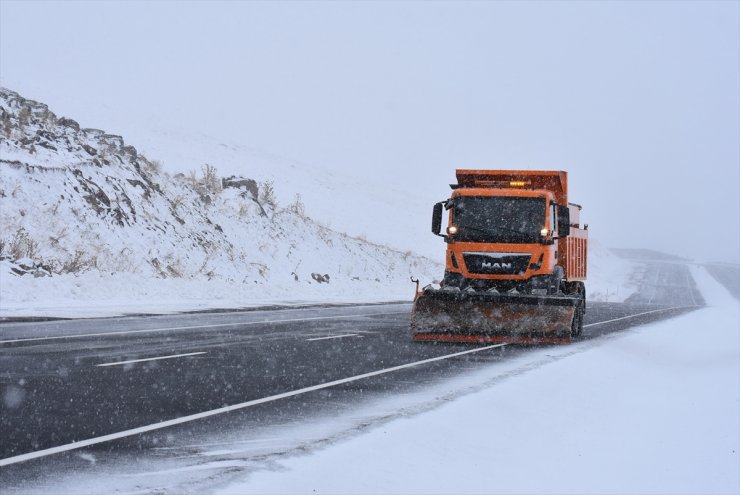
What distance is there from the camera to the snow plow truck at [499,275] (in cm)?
1695

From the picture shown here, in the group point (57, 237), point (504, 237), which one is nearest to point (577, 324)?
point (504, 237)

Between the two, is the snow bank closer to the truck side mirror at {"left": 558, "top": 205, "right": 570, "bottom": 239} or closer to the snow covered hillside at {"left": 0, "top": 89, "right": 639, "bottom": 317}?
the truck side mirror at {"left": 558, "top": 205, "right": 570, "bottom": 239}

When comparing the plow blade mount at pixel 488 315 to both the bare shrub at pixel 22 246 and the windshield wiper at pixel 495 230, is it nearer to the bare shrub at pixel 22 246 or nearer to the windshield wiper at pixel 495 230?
the windshield wiper at pixel 495 230

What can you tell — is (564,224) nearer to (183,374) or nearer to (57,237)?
(183,374)

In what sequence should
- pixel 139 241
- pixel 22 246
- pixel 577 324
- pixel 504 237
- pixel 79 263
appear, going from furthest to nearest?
pixel 139 241, pixel 79 263, pixel 22 246, pixel 577 324, pixel 504 237

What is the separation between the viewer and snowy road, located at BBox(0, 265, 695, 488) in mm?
7820

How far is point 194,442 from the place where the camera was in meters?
7.28

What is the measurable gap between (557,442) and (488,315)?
27.3 ft

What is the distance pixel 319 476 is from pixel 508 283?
11416mm

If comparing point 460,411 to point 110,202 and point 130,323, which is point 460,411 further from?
point 110,202

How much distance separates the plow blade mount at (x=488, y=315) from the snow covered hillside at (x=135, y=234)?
11108 millimetres

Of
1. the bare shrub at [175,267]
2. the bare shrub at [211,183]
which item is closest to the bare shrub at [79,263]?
the bare shrub at [175,267]

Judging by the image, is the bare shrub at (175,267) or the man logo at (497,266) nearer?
the man logo at (497,266)

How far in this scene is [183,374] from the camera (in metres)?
11.4
